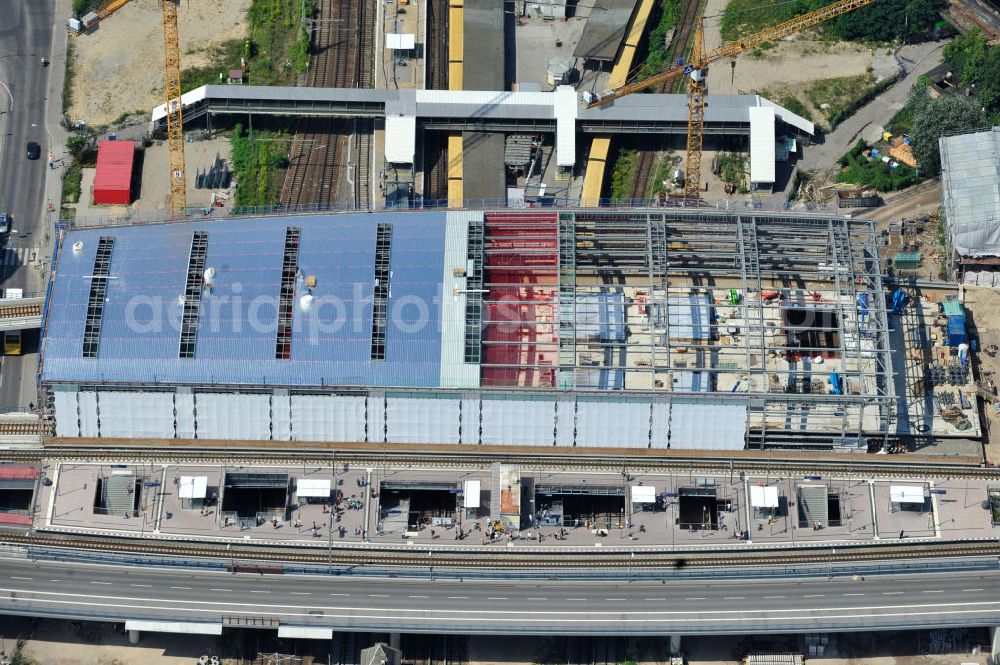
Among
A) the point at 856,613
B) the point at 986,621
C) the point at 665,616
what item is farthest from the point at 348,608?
the point at 986,621

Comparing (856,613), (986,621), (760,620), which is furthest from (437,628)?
(986,621)

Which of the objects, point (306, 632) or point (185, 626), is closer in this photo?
point (306, 632)

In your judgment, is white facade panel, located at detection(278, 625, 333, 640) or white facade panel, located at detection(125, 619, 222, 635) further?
white facade panel, located at detection(125, 619, 222, 635)

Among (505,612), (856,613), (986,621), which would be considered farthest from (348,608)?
(986,621)

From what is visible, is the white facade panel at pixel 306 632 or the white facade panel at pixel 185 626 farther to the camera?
the white facade panel at pixel 185 626

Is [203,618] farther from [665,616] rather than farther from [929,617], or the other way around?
[929,617]

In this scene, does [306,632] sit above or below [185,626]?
below

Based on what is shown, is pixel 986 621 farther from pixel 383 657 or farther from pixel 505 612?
pixel 383 657
